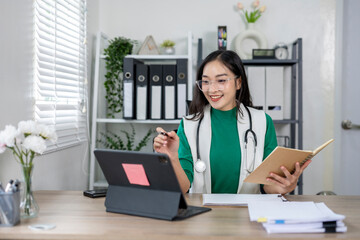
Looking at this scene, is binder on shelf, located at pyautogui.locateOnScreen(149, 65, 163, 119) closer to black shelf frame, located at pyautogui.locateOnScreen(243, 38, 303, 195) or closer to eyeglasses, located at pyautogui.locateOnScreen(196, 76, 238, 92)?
black shelf frame, located at pyautogui.locateOnScreen(243, 38, 303, 195)

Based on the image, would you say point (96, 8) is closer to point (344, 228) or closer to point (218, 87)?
point (218, 87)

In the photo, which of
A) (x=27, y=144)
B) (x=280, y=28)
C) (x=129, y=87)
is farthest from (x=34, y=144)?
(x=280, y=28)

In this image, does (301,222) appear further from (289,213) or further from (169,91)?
(169,91)

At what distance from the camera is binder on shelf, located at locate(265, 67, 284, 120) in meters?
2.87

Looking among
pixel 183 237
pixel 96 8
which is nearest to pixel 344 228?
pixel 183 237

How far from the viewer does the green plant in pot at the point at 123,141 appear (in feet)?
9.50

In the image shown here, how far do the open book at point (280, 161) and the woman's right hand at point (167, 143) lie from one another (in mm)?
305

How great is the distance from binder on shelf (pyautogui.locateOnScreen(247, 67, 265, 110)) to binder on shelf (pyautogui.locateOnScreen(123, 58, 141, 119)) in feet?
2.51

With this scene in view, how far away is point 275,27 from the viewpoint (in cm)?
305

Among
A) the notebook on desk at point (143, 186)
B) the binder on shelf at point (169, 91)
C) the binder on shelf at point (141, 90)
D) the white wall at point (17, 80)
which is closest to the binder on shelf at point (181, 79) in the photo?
the binder on shelf at point (169, 91)

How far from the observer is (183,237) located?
116 centimetres

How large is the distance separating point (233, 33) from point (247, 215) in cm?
191

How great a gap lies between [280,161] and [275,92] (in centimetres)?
146

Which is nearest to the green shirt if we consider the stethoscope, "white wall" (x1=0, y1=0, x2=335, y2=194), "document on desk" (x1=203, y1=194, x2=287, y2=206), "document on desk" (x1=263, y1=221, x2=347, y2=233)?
the stethoscope
